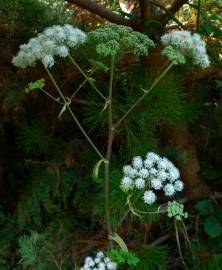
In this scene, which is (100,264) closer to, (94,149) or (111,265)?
(111,265)

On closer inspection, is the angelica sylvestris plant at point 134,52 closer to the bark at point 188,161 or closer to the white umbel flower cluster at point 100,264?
the white umbel flower cluster at point 100,264

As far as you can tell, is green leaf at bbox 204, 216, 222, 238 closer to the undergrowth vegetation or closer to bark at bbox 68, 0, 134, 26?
the undergrowth vegetation

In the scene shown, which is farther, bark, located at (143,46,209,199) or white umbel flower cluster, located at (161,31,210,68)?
bark, located at (143,46,209,199)

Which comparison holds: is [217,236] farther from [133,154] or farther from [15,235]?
[15,235]

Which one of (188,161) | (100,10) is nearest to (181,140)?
(188,161)

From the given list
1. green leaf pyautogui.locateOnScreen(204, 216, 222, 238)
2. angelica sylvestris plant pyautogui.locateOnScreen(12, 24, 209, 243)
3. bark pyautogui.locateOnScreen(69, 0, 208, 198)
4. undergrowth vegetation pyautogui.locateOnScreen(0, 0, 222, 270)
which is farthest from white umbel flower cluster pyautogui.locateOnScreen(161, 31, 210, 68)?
green leaf pyautogui.locateOnScreen(204, 216, 222, 238)

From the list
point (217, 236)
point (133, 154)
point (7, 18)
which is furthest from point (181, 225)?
point (7, 18)

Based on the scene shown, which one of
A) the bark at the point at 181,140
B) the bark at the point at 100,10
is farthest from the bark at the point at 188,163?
the bark at the point at 100,10
